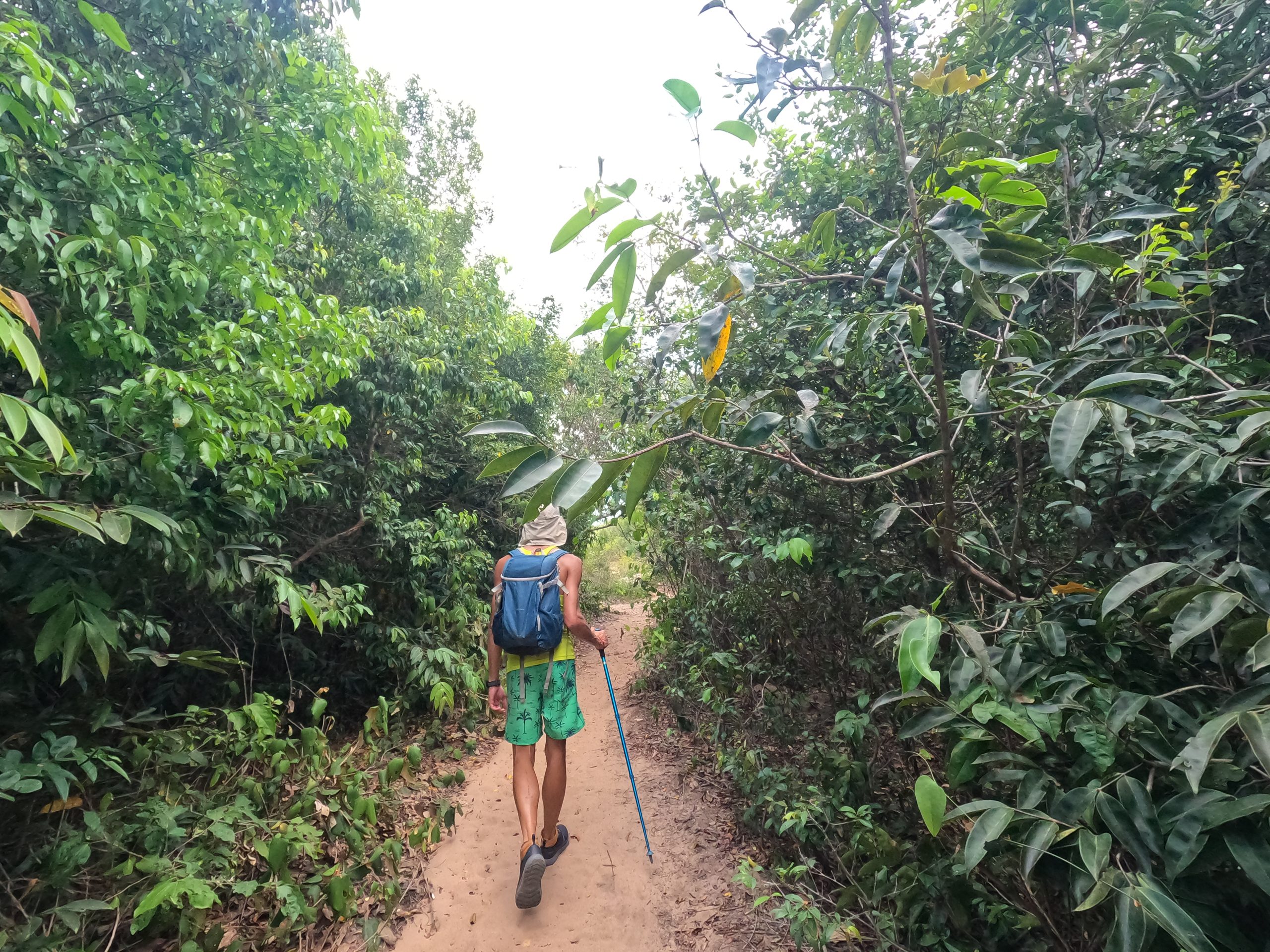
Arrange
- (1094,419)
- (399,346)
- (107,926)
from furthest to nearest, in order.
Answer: (399,346) < (107,926) < (1094,419)

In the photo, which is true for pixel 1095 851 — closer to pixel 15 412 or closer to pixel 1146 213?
pixel 1146 213

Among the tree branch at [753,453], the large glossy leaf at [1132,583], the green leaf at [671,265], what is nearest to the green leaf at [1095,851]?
the large glossy leaf at [1132,583]

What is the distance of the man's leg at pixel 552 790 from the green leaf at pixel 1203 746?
2.28 metres

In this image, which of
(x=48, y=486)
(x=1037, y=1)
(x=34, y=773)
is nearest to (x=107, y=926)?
(x=34, y=773)

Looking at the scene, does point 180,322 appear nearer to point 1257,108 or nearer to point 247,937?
point 247,937

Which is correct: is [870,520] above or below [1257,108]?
below

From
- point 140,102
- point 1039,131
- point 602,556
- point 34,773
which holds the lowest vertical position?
point 602,556

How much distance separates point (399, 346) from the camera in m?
4.58

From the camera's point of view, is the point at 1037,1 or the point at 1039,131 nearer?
the point at 1037,1

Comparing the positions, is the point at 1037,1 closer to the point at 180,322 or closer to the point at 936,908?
the point at 936,908

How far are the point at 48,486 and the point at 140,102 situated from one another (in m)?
1.94

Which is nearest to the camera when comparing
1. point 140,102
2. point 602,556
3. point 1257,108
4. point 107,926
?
point 1257,108

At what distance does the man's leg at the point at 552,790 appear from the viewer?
2.59 m

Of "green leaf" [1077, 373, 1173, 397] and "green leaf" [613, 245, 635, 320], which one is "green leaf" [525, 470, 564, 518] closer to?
"green leaf" [613, 245, 635, 320]
